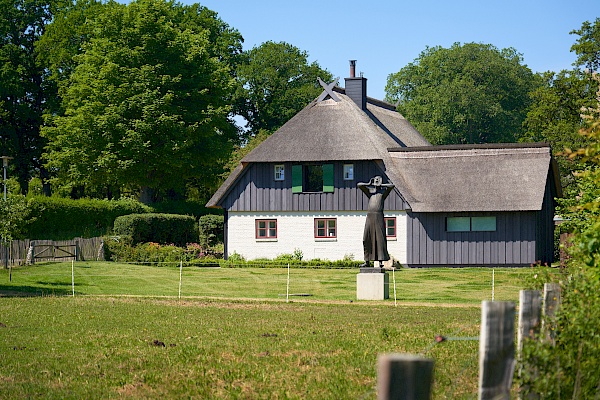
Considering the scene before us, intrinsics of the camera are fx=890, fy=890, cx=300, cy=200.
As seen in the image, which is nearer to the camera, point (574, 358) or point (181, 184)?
point (574, 358)

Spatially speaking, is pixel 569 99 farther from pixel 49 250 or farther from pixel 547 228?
pixel 49 250

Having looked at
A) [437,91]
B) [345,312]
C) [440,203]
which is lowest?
[345,312]

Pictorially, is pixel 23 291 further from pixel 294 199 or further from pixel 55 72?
pixel 55 72

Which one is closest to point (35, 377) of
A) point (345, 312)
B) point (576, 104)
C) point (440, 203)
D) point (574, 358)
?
point (574, 358)

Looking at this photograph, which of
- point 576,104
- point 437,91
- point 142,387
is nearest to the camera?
point 142,387

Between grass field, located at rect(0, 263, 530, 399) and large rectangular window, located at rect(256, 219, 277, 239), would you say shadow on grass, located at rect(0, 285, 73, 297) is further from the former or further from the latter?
large rectangular window, located at rect(256, 219, 277, 239)

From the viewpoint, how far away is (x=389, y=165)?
4550cm

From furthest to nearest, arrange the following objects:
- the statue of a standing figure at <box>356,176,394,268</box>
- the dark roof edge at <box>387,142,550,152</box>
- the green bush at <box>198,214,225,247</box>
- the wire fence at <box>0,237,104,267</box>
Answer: the green bush at <box>198,214,225,247</box> → the dark roof edge at <box>387,142,550,152</box> → the wire fence at <box>0,237,104,267</box> → the statue of a standing figure at <box>356,176,394,268</box>

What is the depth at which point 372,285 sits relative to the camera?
27.2 meters

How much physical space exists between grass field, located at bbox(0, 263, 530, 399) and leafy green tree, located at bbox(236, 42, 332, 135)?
44411 millimetres

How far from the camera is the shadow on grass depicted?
28.4m

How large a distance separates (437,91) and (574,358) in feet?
251

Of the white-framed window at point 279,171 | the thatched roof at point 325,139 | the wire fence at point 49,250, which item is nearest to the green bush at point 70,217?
the wire fence at point 49,250

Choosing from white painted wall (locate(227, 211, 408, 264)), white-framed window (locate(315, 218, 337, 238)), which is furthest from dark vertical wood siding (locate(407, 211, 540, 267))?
white-framed window (locate(315, 218, 337, 238))
